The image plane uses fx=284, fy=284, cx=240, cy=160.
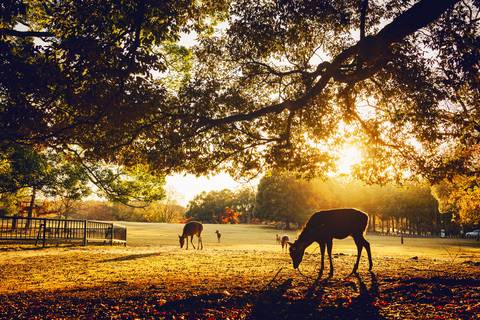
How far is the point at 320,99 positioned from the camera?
38.7ft

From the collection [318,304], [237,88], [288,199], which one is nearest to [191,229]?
[237,88]

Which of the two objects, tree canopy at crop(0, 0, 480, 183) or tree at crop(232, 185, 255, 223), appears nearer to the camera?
tree canopy at crop(0, 0, 480, 183)

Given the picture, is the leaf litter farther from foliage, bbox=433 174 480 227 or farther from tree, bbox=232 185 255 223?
tree, bbox=232 185 255 223

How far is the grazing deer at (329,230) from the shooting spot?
7.26m

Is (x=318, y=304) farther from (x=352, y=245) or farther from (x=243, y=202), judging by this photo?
(x=243, y=202)

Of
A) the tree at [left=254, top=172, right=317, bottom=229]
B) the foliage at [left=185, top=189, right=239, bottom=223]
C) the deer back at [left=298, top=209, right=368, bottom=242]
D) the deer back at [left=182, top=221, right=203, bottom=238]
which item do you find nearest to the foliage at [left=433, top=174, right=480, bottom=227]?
the deer back at [left=298, top=209, right=368, bottom=242]

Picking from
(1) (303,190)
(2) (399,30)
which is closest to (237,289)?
(2) (399,30)

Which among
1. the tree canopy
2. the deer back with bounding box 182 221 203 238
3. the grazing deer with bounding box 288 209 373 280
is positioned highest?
the tree canopy

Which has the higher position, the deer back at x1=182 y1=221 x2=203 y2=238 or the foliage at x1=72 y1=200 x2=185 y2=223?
the deer back at x1=182 y1=221 x2=203 y2=238

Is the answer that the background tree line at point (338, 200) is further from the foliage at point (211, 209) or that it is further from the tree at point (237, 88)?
the tree at point (237, 88)

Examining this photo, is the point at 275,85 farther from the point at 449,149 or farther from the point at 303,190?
the point at 303,190

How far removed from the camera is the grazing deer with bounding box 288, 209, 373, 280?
23.8 ft

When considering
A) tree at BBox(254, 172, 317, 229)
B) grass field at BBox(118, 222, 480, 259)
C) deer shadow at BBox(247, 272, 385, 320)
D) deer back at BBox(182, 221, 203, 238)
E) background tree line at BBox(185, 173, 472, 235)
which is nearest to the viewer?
deer shadow at BBox(247, 272, 385, 320)

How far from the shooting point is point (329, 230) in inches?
286
